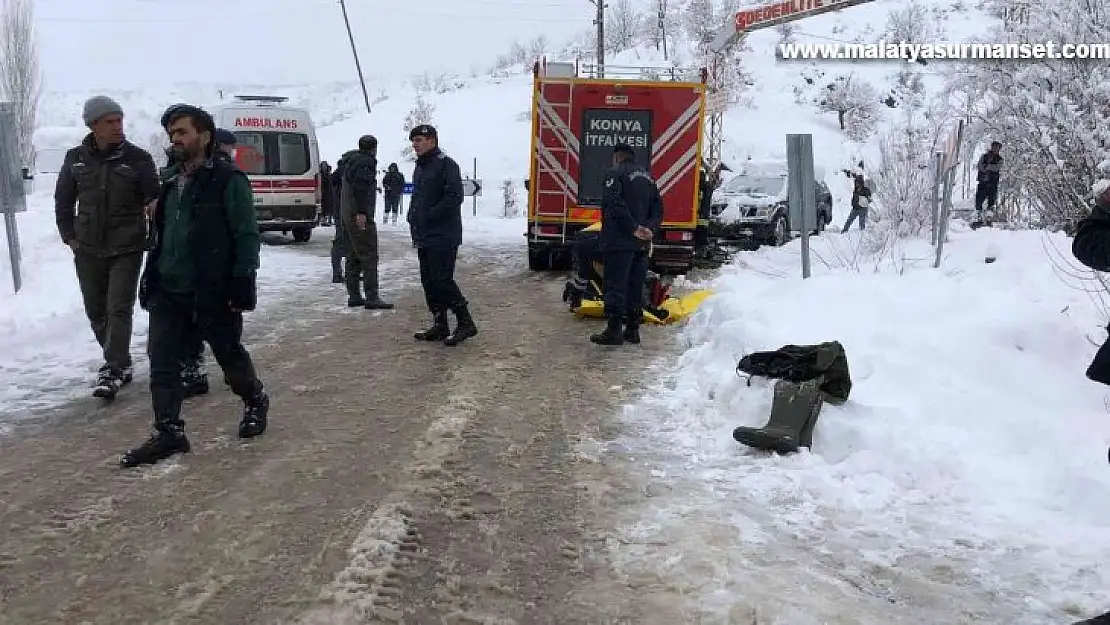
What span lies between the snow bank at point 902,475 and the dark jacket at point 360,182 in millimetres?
3827

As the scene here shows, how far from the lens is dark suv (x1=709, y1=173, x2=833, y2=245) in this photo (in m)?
17.1

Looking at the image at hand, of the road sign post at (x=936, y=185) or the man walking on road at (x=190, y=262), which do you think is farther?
the road sign post at (x=936, y=185)

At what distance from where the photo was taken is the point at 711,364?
21.8 ft

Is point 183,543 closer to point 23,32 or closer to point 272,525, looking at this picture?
point 272,525

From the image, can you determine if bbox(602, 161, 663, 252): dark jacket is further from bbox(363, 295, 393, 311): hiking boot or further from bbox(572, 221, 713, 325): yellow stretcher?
bbox(363, 295, 393, 311): hiking boot

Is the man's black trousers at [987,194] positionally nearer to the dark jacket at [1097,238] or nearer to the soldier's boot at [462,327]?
the soldier's boot at [462,327]

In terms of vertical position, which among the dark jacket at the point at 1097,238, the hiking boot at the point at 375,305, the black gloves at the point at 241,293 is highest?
the dark jacket at the point at 1097,238

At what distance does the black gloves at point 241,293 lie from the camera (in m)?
4.60

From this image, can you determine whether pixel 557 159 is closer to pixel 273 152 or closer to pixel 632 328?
pixel 632 328

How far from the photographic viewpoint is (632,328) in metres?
7.99

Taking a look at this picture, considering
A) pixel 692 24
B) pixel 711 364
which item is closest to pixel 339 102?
pixel 692 24

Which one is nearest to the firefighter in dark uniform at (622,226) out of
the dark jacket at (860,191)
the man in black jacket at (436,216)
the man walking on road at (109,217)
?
the man in black jacket at (436,216)

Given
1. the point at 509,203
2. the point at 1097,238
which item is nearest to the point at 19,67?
the point at 509,203

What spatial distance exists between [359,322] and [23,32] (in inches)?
1361
